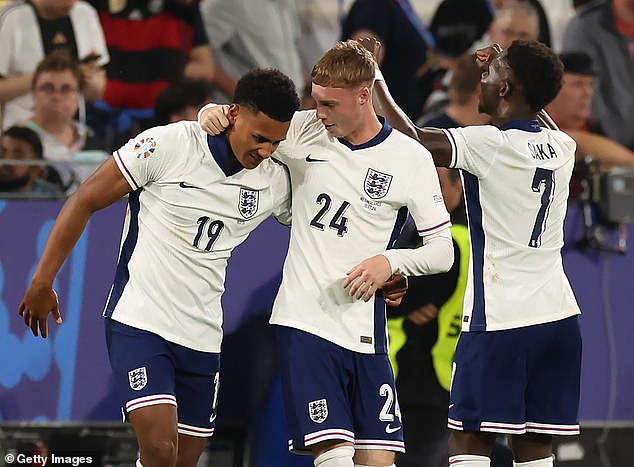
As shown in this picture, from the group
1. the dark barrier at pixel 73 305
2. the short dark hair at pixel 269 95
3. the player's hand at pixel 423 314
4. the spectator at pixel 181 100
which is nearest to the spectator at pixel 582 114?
the player's hand at pixel 423 314

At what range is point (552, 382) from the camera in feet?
16.3

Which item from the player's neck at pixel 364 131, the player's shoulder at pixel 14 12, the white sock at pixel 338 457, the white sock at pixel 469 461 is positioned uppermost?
the player's shoulder at pixel 14 12

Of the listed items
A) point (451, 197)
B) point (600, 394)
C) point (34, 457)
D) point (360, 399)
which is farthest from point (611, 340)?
point (34, 457)

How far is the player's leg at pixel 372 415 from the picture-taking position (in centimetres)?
456

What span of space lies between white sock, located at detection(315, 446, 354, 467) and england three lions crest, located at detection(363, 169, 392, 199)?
3.39 ft

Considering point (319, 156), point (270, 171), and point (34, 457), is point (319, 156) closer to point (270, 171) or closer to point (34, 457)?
point (270, 171)

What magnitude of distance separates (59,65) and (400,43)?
7.71 feet

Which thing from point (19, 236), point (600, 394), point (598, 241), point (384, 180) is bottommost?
point (600, 394)

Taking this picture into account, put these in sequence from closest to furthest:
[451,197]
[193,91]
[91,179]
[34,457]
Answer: [91,179], [34,457], [451,197], [193,91]

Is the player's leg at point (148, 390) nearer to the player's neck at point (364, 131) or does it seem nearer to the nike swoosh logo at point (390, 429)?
the nike swoosh logo at point (390, 429)

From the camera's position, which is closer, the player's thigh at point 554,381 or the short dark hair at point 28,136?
the player's thigh at point 554,381

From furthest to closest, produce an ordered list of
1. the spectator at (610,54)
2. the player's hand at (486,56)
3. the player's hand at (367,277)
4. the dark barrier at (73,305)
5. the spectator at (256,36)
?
the spectator at (610,54) < the spectator at (256,36) < the dark barrier at (73,305) < the player's hand at (486,56) < the player's hand at (367,277)

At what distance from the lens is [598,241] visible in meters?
6.60

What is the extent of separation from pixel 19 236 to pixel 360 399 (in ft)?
7.84
